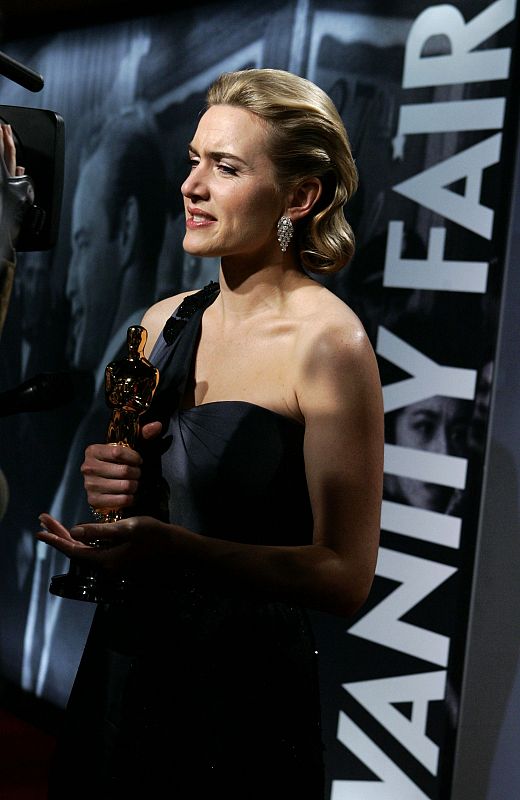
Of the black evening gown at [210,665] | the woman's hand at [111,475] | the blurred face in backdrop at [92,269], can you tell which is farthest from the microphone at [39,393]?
the blurred face in backdrop at [92,269]

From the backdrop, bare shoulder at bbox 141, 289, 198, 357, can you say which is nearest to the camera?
bare shoulder at bbox 141, 289, 198, 357

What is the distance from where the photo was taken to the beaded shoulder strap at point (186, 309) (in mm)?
1716

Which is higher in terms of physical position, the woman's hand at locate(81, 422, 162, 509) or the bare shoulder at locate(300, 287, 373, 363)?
the bare shoulder at locate(300, 287, 373, 363)

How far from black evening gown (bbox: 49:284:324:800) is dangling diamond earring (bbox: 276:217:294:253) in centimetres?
28

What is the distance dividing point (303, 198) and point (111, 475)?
1.84 ft

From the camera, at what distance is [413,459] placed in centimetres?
256

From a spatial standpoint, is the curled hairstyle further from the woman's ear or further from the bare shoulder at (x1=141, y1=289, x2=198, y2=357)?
the bare shoulder at (x1=141, y1=289, x2=198, y2=357)

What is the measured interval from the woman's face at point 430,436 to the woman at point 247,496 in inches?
37.1

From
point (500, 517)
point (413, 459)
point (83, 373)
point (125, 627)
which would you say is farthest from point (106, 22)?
point (125, 627)

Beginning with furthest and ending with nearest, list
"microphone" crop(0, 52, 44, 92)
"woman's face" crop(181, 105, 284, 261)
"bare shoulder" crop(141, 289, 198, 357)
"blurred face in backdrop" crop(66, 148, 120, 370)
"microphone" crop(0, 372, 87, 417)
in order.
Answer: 1. "blurred face in backdrop" crop(66, 148, 120, 370)
2. "bare shoulder" crop(141, 289, 198, 357)
3. "woman's face" crop(181, 105, 284, 261)
4. "microphone" crop(0, 372, 87, 417)
5. "microphone" crop(0, 52, 44, 92)

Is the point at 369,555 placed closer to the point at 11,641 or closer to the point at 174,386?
the point at 174,386

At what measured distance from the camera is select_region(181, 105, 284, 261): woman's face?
1.54 meters

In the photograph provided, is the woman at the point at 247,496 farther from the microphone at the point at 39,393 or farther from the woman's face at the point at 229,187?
the microphone at the point at 39,393

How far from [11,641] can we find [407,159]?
248 cm
